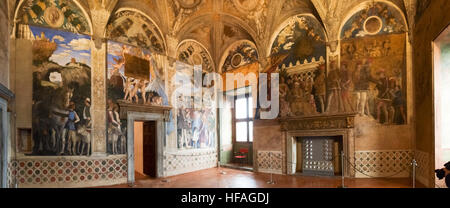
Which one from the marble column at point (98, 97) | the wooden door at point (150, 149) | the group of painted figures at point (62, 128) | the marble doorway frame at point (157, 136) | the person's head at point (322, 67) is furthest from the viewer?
the wooden door at point (150, 149)

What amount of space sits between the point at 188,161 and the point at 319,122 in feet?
21.3

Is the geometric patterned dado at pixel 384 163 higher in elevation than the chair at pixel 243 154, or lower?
higher

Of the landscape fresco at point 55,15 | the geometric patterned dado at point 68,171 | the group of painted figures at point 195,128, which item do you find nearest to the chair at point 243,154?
the group of painted figures at point 195,128

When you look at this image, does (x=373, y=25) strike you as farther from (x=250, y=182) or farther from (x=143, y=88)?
(x=143, y=88)

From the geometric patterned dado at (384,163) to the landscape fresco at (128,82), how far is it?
8.69 meters

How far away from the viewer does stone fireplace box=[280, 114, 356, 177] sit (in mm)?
10281

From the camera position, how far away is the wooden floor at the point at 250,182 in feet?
29.7

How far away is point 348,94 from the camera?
10.4 m

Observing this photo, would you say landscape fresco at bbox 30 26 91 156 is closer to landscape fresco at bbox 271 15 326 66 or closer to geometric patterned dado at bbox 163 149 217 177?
geometric patterned dado at bbox 163 149 217 177

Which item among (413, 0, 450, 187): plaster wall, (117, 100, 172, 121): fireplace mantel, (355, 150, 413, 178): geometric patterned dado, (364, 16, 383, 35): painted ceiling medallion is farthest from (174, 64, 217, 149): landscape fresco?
(413, 0, 450, 187): plaster wall

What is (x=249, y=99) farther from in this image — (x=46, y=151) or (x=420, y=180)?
(x=46, y=151)

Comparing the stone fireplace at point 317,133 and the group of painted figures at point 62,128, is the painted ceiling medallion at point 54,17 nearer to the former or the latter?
the group of painted figures at point 62,128

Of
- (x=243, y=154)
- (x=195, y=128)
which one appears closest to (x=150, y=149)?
(x=195, y=128)

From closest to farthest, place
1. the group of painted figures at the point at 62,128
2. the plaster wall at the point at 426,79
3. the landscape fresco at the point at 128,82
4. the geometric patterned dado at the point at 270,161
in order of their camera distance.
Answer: the plaster wall at the point at 426,79 → the group of painted figures at the point at 62,128 → the landscape fresco at the point at 128,82 → the geometric patterned dado at the point at 270,161
